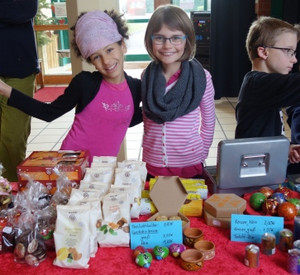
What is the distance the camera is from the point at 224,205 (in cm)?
134

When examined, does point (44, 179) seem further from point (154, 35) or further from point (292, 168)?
point (292, 168)


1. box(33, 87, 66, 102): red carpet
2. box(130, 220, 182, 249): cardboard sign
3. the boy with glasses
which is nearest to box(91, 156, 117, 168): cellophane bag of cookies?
box(130, 220, 182, 249): cardboard sign

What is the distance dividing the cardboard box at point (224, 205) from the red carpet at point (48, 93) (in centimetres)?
561

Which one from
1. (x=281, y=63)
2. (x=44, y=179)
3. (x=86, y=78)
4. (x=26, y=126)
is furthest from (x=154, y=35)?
(x=26, y=126)

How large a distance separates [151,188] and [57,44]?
7.48 meters

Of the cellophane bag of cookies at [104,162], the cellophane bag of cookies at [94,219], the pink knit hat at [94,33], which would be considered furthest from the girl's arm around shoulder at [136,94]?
the cellophane bag of cookies at [94,219]

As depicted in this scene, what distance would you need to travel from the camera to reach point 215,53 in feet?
20.0

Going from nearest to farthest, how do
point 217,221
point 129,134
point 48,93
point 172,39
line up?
point 217,221 < point 172,39 < point 129,134 < point 48,93

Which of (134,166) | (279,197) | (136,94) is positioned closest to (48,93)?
(136,94)

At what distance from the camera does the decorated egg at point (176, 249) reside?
117 cm

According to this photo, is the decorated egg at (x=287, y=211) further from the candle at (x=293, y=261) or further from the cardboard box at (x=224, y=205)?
the candle at (x=293, y=261)

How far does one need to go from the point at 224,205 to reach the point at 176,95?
626 mm

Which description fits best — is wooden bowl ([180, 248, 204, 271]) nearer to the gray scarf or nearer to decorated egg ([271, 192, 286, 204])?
decorated egg ([271, 192, 286, 204])

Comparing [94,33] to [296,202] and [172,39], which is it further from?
[296,202]
